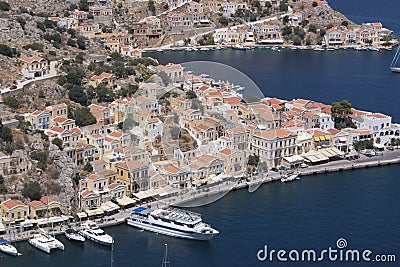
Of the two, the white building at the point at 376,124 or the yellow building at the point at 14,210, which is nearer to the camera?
the yellow building at the point at 14,210

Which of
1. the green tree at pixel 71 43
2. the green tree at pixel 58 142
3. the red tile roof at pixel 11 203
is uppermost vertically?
the green tree at pixel 71 43

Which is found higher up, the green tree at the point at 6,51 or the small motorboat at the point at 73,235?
the green tree at the point at 6,51

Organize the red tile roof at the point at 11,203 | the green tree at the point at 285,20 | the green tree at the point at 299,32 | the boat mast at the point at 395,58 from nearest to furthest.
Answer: the red tile roof at the point at 11,203, the boat mast at the point at 395,58, the green tree at the point at 299,32, the green tree at the point at 285,20

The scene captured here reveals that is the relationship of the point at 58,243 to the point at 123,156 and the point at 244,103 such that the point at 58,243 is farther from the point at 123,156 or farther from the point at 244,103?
the point at 244,103

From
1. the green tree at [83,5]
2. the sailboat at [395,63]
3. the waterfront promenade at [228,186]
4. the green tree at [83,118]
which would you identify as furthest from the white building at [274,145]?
the green tree at [83,5]

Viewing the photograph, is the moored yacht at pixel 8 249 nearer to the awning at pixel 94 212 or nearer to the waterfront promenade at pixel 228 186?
the waterfront promenade at pixel 228 186

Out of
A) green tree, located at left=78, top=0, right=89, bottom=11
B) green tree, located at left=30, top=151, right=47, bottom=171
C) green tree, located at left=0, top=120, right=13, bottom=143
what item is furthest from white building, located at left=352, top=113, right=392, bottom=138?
green tree, located at left=78, top=0, right=89, bottom=11

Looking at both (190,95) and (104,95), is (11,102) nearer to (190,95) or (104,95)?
(104,95)
